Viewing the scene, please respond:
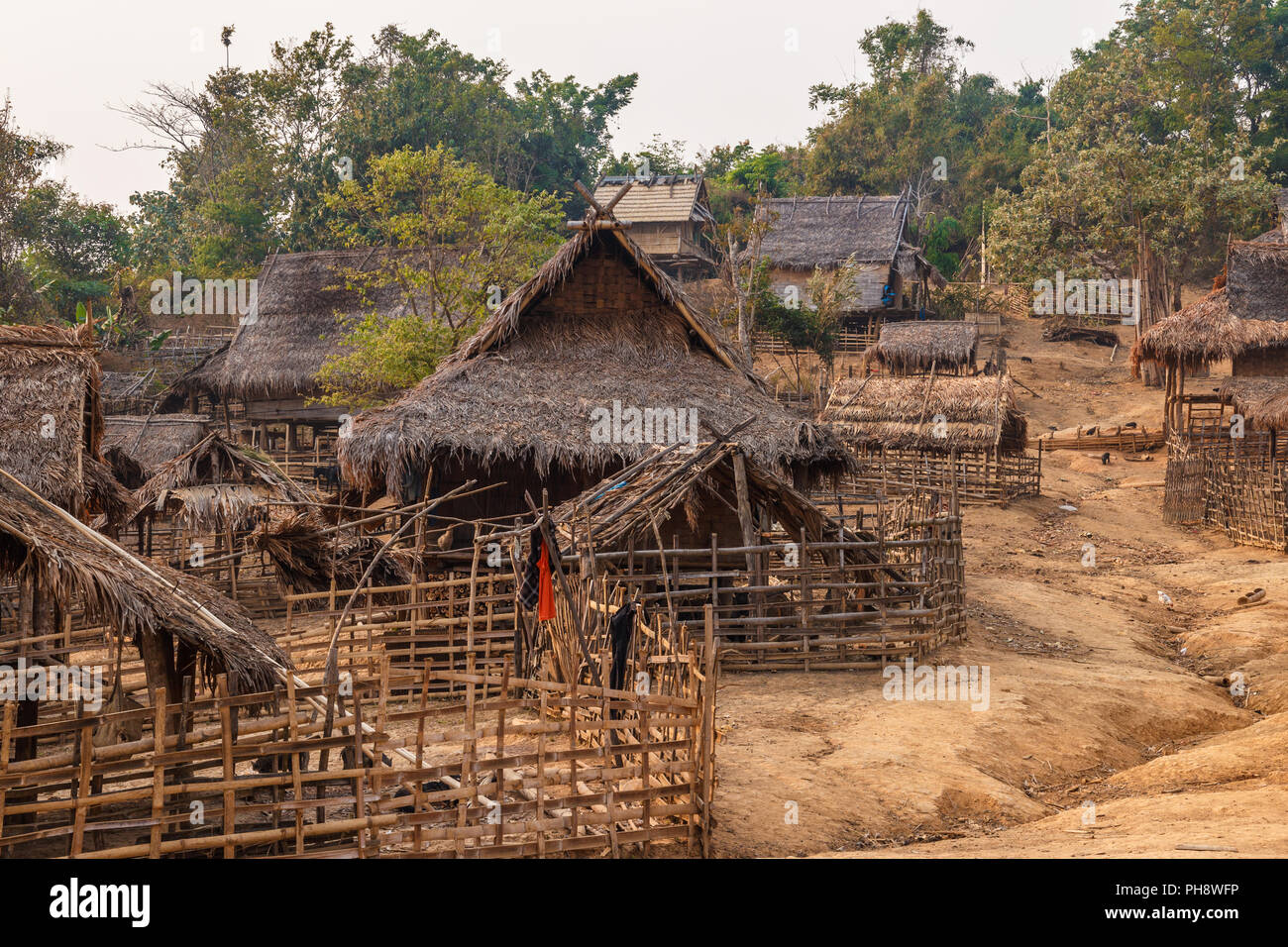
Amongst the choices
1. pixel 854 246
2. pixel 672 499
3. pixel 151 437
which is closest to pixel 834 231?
pixel 854 246

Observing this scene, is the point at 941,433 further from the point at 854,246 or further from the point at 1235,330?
the point at 854,246

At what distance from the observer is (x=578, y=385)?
599 inches

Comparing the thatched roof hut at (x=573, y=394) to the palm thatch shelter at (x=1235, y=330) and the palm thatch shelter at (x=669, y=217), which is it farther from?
the palm thatch shelter at (x=669, y=217)

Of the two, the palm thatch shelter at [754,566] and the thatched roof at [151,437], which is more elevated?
the thatched roof at [151,437]

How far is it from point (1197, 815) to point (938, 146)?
38.8 meters

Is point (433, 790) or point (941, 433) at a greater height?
point (941, 433)

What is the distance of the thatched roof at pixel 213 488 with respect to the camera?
48.9 feet

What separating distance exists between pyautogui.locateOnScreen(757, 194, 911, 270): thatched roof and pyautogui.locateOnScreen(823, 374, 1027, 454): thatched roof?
35.4 feet

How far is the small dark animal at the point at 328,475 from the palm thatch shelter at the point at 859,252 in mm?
15492

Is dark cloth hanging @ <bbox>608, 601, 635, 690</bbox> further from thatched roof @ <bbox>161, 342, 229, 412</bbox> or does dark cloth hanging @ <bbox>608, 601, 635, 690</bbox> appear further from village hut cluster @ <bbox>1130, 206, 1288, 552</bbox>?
thatched roof @ <bbox>161, 342, 229, 412</bbox>

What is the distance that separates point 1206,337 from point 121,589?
23.0 meters

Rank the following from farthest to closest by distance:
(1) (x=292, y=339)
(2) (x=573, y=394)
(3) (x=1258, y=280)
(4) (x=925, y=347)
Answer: (4) (x=925, y=347)
(1) (x=292, y=339)
(3) (x=1258, y=280)
(2) (x=573, y=394)

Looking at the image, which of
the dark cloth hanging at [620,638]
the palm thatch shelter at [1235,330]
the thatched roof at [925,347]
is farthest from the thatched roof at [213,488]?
the palm thatch shelter at [1235,330]
